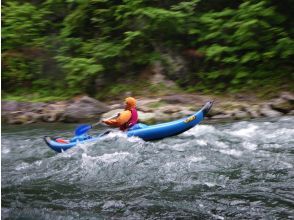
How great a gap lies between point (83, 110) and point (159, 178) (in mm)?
5570

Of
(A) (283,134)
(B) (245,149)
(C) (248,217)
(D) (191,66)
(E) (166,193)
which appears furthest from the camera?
(D) (191,66)

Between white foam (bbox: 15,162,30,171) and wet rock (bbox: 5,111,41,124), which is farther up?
white foam (bbox: 15,162,30,171)

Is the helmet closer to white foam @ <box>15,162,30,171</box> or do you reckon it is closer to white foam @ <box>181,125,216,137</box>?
white foam @ <box>181,125,216,137</box>

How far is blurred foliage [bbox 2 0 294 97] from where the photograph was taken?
Result: 10.6 metres

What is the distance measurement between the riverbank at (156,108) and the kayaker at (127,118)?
232 cm

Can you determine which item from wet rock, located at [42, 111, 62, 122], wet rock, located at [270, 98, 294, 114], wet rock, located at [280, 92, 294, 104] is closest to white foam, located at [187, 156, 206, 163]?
wet rock, located at [270, 98, 294, 114]

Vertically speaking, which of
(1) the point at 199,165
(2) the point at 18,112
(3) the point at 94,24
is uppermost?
(3) the point at 94,24

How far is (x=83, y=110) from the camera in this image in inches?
400

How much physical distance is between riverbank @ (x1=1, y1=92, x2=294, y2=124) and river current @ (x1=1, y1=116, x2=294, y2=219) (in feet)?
5.74

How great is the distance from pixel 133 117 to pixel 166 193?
110 inches

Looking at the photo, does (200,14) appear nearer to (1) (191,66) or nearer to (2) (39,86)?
(1) (191,66)

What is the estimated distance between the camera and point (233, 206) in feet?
12.8

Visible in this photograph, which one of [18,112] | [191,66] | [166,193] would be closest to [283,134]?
[166,193]

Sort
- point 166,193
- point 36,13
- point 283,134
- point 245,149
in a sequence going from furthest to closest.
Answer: point 36,13 → point 283,134 → point 245,149 → point 166,193
